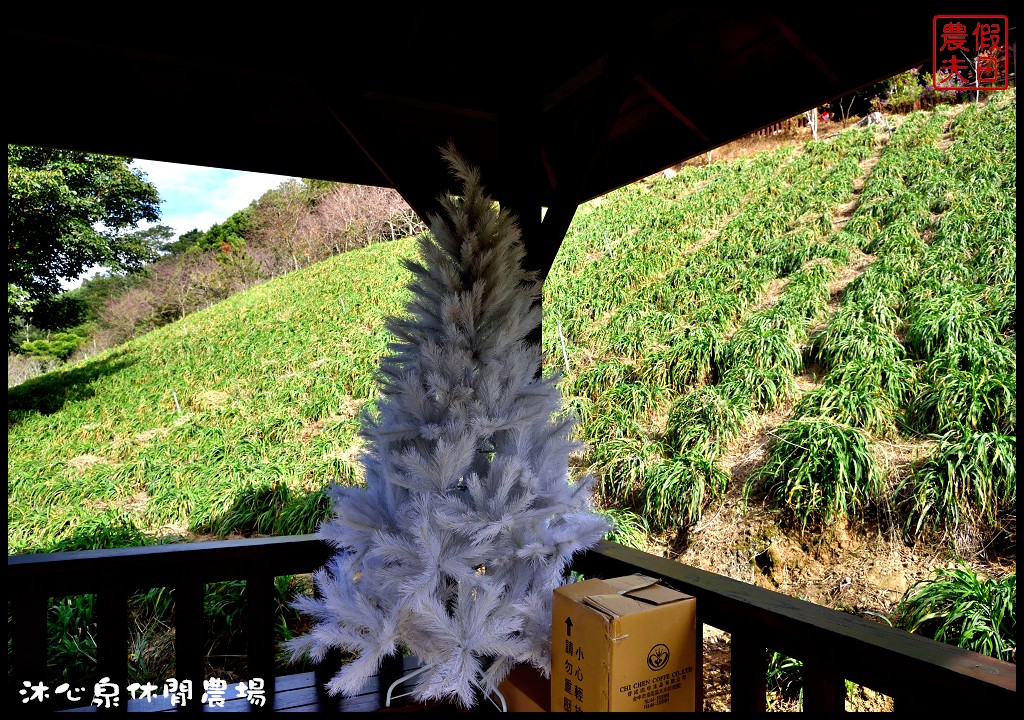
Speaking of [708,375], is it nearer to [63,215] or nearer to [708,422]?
[708,422]

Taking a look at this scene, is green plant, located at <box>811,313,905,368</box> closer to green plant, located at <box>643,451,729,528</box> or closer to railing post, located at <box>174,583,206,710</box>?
green plant, located at <box>643,451,729,528</box>

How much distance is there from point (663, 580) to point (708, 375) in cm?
418

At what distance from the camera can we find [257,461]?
648cm

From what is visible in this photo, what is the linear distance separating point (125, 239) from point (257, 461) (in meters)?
7.33

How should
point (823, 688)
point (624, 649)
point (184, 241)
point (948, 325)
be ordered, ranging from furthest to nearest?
point (184, 241) → point (948, 325) → point (624, 649) → point (823, 688)

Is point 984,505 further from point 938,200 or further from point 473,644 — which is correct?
point 938,200

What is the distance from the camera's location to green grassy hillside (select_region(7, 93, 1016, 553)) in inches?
154

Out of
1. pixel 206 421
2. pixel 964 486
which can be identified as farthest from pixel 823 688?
pixel 206 421

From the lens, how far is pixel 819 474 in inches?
150

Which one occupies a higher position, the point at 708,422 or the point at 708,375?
the point at 708,375

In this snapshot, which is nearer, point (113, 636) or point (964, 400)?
point (113, 636)

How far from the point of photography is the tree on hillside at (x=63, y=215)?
8.95m

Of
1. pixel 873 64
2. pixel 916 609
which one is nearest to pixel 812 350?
pixel 916 609

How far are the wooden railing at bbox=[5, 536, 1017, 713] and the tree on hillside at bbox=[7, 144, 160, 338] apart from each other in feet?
30.2
